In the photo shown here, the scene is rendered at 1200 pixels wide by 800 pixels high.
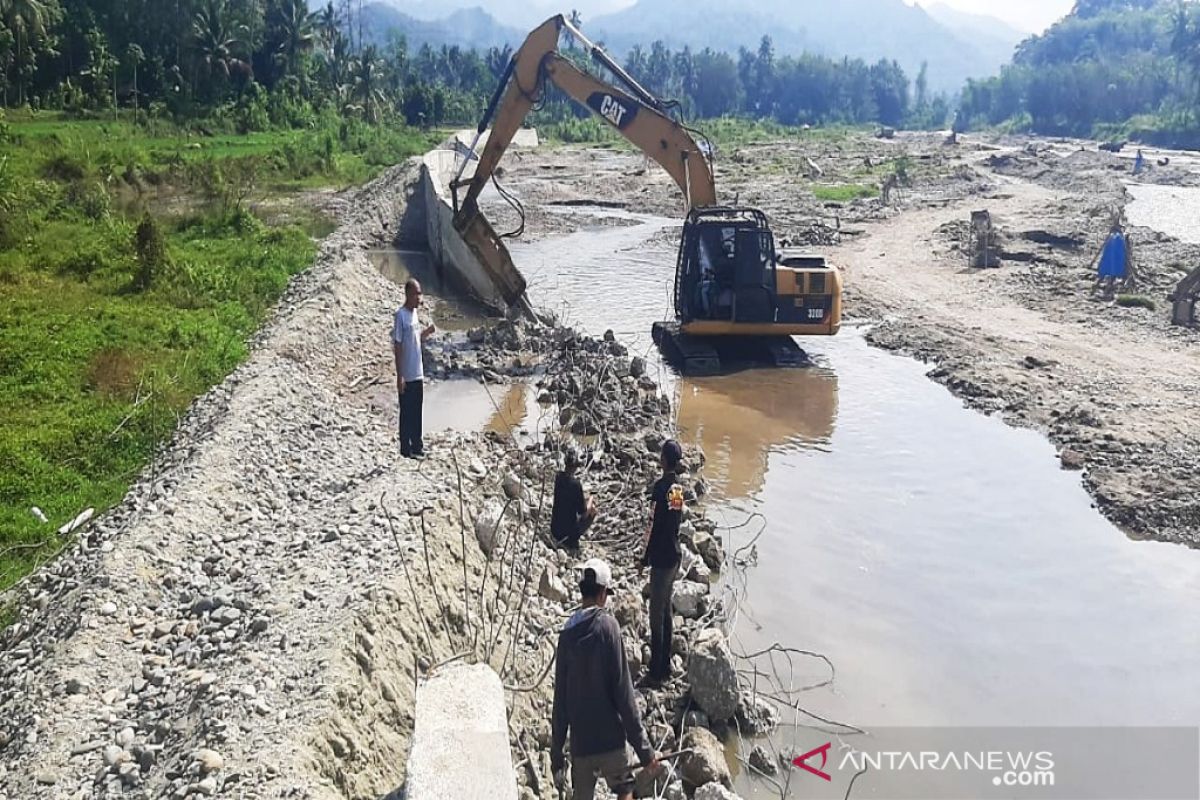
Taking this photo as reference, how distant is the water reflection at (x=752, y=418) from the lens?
12.8 meters

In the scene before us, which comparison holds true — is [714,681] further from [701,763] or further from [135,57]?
[135,57]

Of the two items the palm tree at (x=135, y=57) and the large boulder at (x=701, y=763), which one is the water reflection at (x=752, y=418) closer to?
the large boulder at (x=701, y=763)

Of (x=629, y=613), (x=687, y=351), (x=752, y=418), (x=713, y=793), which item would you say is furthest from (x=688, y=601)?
(x=687, y=351)

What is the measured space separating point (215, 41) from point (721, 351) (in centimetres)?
4274

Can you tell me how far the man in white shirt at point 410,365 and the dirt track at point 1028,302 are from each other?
7781 millimetres

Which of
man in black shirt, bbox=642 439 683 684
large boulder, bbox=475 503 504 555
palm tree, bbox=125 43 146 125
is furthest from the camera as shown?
palm tree, bbox=125 43 146 125

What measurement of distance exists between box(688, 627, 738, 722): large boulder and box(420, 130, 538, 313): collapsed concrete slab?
11.8 metres

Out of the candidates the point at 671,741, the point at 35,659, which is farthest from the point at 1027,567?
the point at 35,659

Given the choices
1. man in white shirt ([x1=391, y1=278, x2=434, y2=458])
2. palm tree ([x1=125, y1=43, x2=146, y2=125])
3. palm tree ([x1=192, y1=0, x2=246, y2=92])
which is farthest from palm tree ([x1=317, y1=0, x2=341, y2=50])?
man in white shirt ([x1=391, y1=278, x2=434, y2=458])

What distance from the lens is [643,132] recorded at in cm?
1669

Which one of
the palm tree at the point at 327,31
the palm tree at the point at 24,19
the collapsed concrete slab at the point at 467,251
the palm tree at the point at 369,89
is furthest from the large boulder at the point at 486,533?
the palm tree at the point at 327,31

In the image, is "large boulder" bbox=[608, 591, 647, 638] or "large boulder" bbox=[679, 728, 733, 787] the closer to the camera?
"large boulder" bbox=[679, 728, 733, 787]

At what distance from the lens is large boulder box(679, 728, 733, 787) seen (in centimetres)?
639

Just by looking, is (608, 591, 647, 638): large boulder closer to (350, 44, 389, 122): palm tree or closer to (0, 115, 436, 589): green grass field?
(0, 115, 436, 589): green grass field
